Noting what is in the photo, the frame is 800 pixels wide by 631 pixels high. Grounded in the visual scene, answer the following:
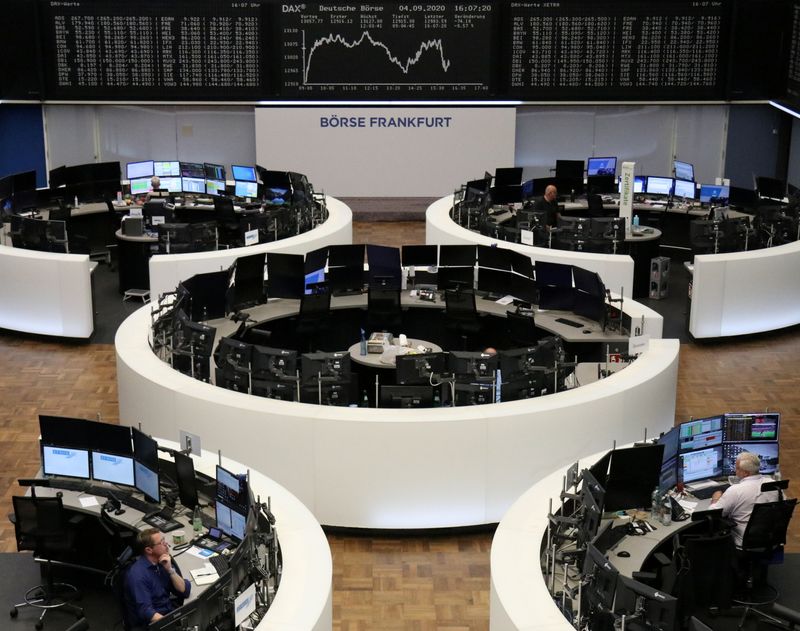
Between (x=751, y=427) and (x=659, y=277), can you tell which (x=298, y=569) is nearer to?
(x=751, y=427)

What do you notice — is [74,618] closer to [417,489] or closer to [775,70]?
[417,489]

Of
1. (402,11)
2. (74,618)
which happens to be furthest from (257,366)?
(402,11)

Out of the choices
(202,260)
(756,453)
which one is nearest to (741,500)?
(756,453)

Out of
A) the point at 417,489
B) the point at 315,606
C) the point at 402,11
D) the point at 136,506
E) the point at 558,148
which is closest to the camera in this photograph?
the point at 315,606

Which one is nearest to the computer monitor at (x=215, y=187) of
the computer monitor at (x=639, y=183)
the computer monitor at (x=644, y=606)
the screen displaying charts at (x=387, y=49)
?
the screen displaying charts at (x=387, y=49)

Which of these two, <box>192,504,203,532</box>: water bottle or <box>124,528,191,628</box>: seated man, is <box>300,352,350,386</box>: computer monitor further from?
<box>124,528,191,628</box>: seated man

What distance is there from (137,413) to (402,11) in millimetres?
9875

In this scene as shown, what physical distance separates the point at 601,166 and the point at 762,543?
1003cm

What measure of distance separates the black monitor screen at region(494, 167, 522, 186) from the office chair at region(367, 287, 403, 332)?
4766 millimetres

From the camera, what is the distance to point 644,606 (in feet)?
20.8

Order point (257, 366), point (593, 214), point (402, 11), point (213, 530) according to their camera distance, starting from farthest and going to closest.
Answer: point (402, 11) < point (593, 214) < point (257, 366) < point (213, 530)

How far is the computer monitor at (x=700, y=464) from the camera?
8336 mm

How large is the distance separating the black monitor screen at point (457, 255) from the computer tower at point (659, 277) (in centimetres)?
341

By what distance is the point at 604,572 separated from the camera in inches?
254
